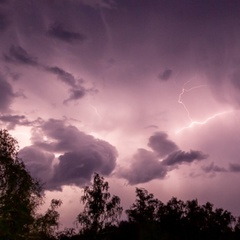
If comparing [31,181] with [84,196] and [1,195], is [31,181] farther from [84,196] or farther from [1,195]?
[84,196]

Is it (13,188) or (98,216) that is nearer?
(13,188)

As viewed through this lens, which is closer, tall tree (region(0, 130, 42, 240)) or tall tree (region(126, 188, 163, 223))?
tall tree (region(0, 130, 42, 240))

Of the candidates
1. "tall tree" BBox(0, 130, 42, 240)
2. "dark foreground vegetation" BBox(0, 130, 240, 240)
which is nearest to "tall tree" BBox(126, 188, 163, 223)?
"dark foreground vegetation" BBox(0, 130, 240, 240)

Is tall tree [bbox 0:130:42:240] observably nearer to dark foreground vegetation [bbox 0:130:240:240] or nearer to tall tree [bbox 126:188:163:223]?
dark foreground vegetation [bbox 0:130:240:240]

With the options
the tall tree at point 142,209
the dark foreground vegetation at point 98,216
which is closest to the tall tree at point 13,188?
the dark foreground vegetation at point 98,216

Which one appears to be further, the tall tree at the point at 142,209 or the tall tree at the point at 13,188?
the tall tree at the point at 142,209

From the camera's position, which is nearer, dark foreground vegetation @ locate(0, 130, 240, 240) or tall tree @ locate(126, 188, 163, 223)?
dark foreground vegetation @ locate(0, 130, 240, 240)

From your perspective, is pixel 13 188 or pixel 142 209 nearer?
pixel 13 188

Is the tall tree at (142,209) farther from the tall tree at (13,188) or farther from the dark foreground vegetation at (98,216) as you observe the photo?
the tall tree at (13,188)

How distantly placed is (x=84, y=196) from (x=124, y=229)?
19160mm

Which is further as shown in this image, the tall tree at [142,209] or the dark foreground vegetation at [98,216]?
the tall tree at [142,209]

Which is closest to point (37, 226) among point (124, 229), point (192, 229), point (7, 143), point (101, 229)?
point (7, 143)

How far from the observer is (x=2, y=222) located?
31.9 meters

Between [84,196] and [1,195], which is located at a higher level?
[84,196]
